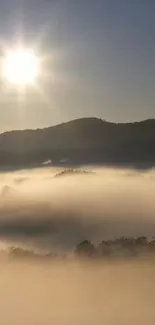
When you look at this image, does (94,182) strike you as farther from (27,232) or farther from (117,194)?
(27,232)

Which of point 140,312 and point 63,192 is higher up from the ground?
point 63,192

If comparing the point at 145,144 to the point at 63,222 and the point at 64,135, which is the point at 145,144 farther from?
the point at 63,222

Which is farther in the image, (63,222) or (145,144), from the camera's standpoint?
(145,144)

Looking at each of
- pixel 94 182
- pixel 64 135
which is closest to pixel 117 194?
pixel 94 182

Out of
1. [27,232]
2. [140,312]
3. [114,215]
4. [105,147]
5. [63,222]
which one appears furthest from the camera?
[105,147]

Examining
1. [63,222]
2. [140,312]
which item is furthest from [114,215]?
[140,312]

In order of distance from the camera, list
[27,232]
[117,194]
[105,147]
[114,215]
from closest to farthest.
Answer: [27,232] → [114,215] → [105,147] → [117,194]

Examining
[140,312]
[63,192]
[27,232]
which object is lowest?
[140,312]
